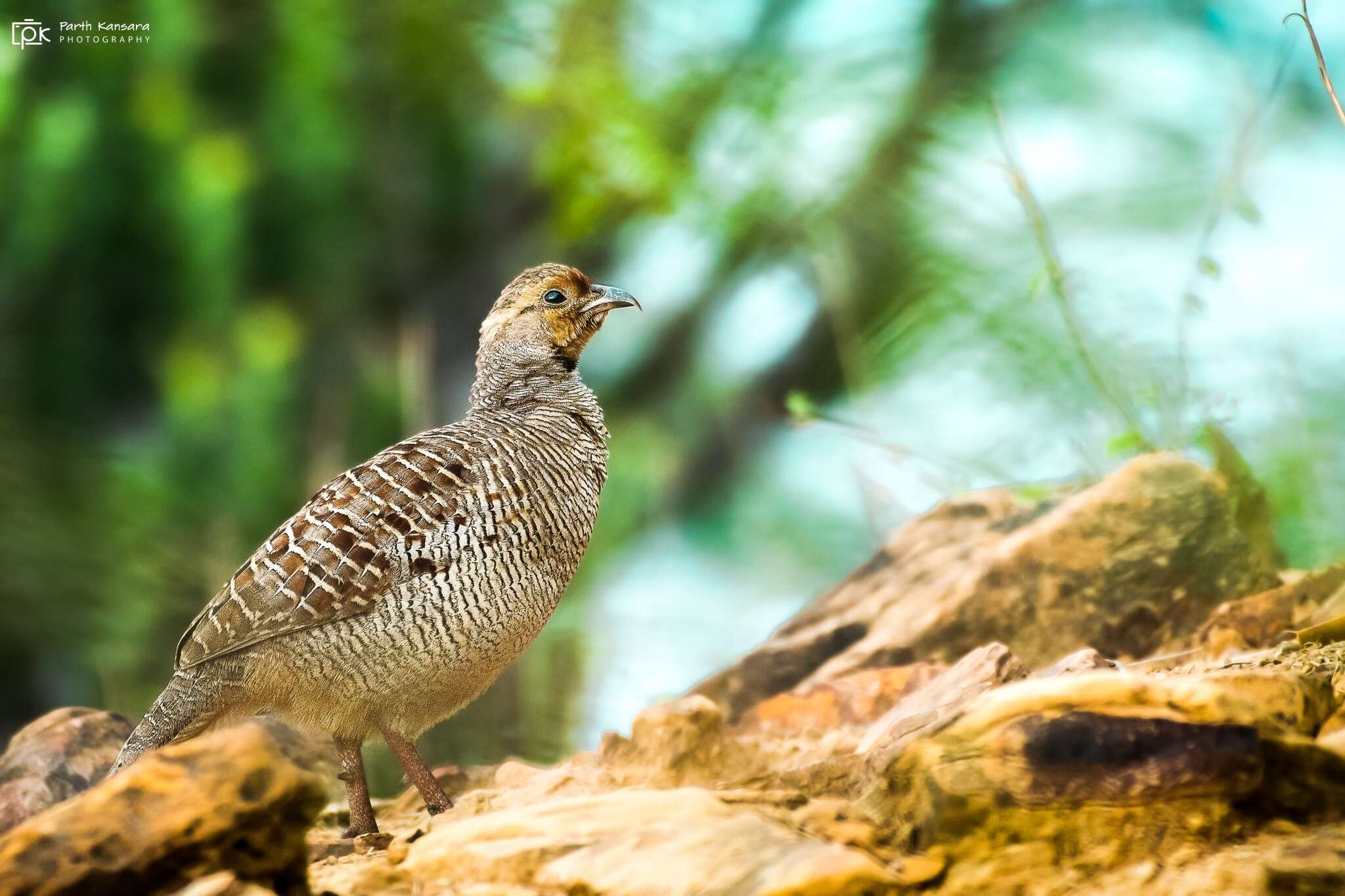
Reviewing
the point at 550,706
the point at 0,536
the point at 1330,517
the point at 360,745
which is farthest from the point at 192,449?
the point at 1330,517

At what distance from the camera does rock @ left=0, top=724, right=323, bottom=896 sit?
1736mm

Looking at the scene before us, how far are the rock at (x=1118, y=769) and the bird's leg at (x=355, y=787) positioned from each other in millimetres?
1536

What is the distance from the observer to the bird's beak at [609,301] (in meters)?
3.35

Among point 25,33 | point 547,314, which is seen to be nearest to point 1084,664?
point 547,314

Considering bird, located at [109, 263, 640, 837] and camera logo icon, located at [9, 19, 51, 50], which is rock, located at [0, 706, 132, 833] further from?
camera logo icon, located at [9, 19, 51, 50]

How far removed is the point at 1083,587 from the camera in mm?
3205

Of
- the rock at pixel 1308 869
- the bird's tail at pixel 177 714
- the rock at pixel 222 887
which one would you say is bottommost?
the rock at pixel 1308 869

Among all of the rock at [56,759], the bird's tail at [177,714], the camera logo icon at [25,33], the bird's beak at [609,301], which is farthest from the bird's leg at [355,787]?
the camera logo icon at [25,33]

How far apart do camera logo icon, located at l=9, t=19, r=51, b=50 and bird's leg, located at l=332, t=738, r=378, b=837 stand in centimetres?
347

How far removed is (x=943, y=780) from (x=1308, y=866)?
0.53m

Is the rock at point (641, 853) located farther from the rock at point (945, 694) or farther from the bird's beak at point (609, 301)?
the bird's beak at point (609, 301)

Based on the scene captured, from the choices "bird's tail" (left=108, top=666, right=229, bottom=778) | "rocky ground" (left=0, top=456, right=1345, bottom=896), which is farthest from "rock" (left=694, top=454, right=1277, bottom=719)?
"bird's tail" (left=108, top=666, right=229, bottom=778)

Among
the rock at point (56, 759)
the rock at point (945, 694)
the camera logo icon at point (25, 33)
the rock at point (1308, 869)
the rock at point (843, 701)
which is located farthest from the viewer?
the camera logo icon at point (25, 33)

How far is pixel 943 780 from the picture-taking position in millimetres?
1880
